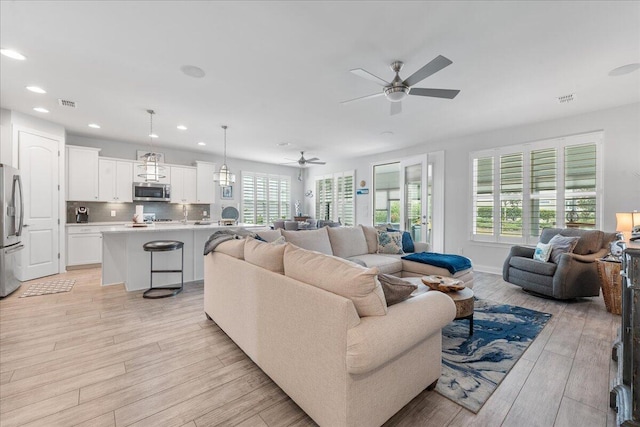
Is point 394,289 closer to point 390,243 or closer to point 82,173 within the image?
point 390,243

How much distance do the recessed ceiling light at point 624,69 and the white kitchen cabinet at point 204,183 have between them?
7.65 meters

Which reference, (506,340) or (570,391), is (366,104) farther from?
(570,391)

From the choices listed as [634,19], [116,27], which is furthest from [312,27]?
[634,19]

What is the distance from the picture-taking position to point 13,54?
2760 millimetres

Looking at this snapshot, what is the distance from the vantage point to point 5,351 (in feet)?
7.60

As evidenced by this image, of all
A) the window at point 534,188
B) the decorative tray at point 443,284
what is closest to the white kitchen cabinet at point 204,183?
the decorative tray at point 443,284

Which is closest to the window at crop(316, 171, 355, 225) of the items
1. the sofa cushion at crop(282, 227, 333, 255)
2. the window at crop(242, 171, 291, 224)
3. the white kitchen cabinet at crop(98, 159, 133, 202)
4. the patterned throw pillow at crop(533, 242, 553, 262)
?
the window at crop(242, 171, 291, 224)

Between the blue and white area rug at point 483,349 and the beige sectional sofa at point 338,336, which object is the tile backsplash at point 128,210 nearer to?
the beige sectional sofa at point 338,336

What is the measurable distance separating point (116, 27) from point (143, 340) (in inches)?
112

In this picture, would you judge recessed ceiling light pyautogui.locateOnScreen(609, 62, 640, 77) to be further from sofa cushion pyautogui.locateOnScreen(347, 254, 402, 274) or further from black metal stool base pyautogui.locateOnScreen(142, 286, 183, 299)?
black metal stool base pyautogui.locateOnScreen(142, 286, 183, 299)

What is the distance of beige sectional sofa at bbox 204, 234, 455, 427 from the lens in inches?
51.4

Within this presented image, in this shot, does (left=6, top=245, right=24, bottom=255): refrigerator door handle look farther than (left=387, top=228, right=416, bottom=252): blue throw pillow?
No

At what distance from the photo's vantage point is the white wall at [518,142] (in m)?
3.96

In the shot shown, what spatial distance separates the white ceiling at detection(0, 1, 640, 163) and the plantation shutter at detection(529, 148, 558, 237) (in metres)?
0.69
